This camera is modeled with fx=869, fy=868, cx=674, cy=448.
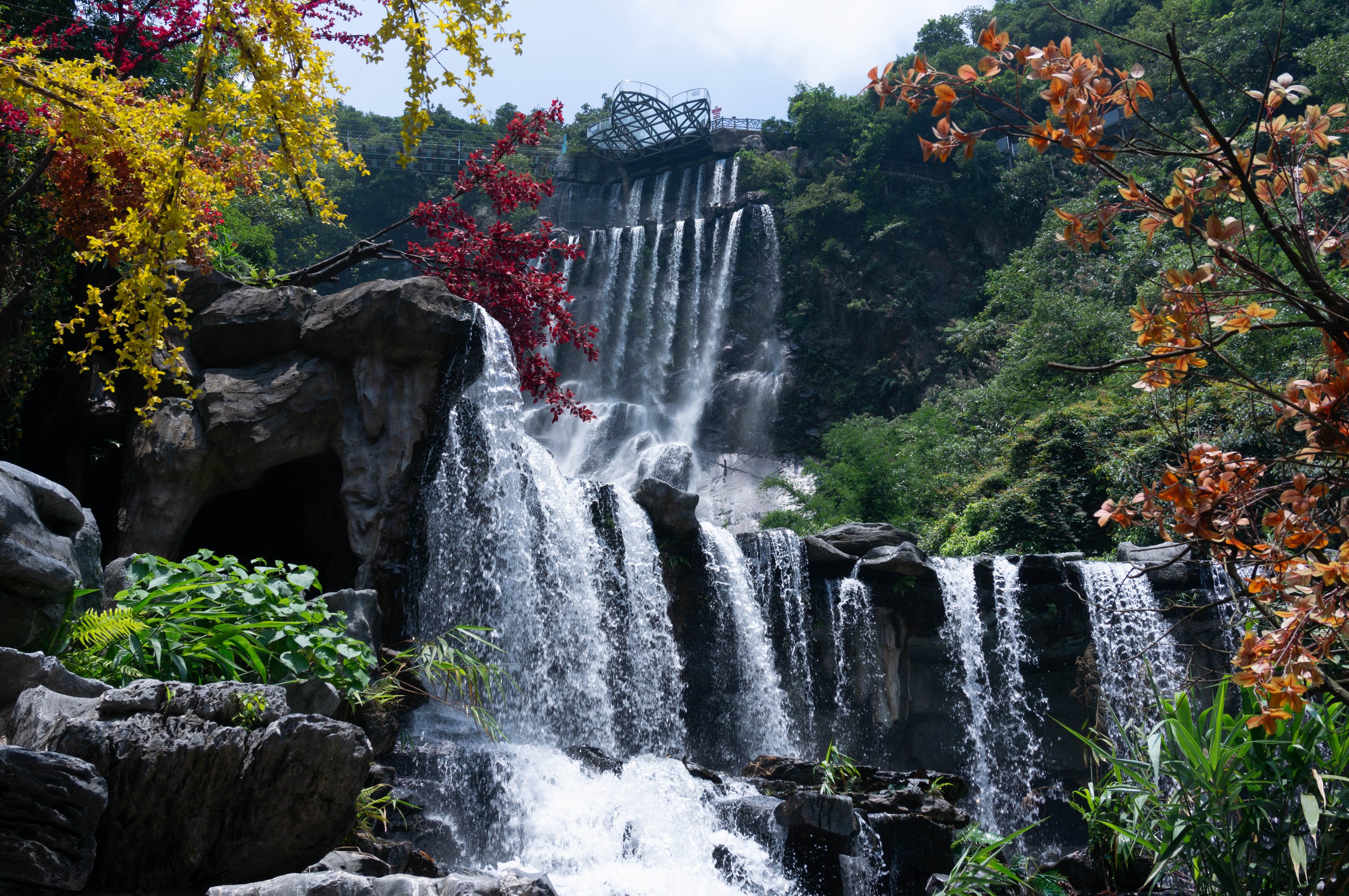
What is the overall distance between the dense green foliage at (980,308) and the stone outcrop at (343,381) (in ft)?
28.5

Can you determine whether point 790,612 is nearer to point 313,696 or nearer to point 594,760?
point 594,760

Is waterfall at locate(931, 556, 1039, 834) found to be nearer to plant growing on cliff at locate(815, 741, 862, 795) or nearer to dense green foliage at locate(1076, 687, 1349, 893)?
plant growing on cliff at locate(815, 741, 862, 795)

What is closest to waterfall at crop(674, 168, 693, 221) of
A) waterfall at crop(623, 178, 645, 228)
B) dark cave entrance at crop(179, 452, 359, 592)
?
waterfall at crop(623, 178, 645, 228)

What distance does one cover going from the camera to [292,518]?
10.1 metres

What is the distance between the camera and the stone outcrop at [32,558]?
3289mm

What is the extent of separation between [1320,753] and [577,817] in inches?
185

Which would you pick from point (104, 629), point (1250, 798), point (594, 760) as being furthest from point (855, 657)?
point (104, 629)

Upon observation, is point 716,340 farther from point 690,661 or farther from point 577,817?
point 577,817

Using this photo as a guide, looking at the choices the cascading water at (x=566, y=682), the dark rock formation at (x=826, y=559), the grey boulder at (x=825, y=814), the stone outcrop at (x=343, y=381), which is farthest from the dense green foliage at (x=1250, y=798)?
the dark rock formation at (x=826, y=559)

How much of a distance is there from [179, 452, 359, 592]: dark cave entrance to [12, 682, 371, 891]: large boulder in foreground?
6.59 metres

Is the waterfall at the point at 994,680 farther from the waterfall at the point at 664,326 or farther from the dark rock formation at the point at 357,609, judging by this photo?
the waterfall at the point at 664,326

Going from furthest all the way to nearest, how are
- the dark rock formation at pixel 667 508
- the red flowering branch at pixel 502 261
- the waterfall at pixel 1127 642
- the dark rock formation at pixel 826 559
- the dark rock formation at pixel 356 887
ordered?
the dark rock formation at pixel 826 559, the dark rock formation at pixel 667 508, the waterfall at pixel 1127 642, the red flowering branch at pixel 502 261, the dark rock formation at pixel 356 887

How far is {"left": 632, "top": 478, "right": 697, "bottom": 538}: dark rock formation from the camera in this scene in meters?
11.3

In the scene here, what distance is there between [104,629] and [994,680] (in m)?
10.8
